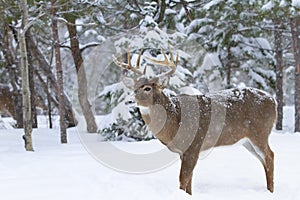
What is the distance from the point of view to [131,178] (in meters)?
5.01

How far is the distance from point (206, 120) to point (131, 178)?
4.00 feet

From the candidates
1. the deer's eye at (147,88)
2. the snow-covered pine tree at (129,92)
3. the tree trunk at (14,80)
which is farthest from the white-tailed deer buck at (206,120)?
the tree trunk at (14,80)

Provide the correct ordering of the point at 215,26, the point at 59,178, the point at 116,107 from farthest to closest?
the point at 215,26 → the point at 116,107 → the point at 59,178

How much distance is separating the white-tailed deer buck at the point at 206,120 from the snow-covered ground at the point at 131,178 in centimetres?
45

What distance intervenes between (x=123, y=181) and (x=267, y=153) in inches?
72.5

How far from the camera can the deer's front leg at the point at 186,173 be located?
15.0 feet

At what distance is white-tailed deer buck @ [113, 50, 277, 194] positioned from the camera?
15.7ft

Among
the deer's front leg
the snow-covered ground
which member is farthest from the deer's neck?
the snow-covered ground

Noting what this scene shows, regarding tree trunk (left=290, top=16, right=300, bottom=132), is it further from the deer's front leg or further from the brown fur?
the deer's front leg

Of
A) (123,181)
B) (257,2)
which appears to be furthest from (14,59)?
(123,181)

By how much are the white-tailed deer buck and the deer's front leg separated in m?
0.08

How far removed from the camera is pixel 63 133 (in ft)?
28.8

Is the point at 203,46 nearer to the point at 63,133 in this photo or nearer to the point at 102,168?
the point at 63,133

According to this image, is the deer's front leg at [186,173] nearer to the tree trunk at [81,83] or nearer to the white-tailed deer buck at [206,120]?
the white-tailed deer buck at [206,120]
